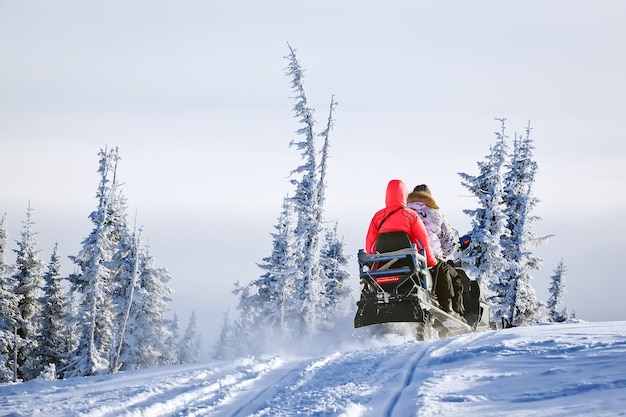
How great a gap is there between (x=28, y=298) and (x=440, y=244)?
30299 millimetres

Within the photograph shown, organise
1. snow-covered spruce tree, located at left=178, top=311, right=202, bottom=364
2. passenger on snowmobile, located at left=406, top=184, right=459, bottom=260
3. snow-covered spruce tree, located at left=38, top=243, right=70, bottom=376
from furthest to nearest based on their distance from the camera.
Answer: snow-covered spruce tree, located at left=178, top=311, right=202, bottom=364, snow-covered spruce tree, located at left=38, top=243, right=70, bottom=376, passenger on snowmobile, located at left=406, top=184, right=459, bottom=260

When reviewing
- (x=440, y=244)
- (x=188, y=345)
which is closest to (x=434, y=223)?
(x=440, y=244)

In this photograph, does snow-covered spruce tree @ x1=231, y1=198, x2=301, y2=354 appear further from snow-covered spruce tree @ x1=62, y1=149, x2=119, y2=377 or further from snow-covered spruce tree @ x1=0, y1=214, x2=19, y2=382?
snow-covered spruce tree @ x1=0, y1=214, x2=19, y2=382

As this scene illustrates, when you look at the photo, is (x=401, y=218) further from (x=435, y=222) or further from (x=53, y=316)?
(x=53, y=316)

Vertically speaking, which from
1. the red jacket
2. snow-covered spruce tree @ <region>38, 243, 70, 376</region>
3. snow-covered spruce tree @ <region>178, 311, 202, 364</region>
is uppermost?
the red jacket

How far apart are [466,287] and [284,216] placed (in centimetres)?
2787

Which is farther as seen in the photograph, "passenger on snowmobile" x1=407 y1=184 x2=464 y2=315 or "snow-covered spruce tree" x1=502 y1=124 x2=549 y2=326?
"snow-covered spruce tree" x1=502 y1=124 x2=549 y2=326


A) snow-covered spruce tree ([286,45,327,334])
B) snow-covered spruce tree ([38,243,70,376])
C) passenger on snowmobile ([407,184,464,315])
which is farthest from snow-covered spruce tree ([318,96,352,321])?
passenger on snowmobile ([407,184,464,315])

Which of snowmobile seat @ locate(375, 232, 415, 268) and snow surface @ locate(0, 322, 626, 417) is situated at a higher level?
snowmobile seat @ locate(375, 232, 415, 268)

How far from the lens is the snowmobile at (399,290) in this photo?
1028cm

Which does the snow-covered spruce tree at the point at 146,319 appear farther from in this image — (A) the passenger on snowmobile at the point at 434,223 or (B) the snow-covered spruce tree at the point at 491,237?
(A) the passenger on snowmobile at the point at 434,223

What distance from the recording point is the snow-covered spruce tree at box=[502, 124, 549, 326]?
27703 millimetres

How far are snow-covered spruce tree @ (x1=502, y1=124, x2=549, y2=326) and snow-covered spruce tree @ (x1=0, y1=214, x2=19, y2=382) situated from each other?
25578mm

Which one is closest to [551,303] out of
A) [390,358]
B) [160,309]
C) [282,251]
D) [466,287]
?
[282,251]
